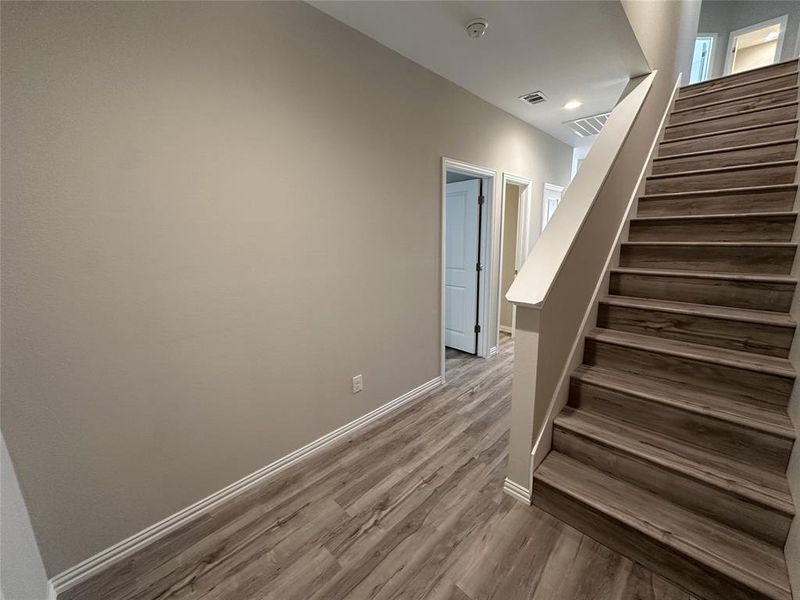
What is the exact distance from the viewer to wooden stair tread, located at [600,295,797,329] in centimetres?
154

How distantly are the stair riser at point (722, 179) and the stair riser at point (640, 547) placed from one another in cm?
235

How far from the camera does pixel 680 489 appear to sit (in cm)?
137

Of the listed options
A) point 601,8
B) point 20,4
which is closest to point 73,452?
point 20,4

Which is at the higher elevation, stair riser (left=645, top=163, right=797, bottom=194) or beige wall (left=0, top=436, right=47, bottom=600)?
stair riser (left=645, top=163, right=797, bottom=194)

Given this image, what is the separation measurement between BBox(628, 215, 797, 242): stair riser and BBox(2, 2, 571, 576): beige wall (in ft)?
6.00

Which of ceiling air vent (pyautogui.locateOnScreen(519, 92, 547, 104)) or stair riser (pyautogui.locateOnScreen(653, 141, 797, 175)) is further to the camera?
ceiling air vent (pyautogui.locateOnScreen(519, 92, 547, 104))

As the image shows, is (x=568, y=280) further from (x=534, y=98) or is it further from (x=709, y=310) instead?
(x=534, y=98)

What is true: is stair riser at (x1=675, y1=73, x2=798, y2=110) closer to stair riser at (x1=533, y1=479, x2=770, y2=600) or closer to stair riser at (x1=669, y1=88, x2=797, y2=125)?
stair riser at (x1=669, y1=88, x2=797, y2=125)

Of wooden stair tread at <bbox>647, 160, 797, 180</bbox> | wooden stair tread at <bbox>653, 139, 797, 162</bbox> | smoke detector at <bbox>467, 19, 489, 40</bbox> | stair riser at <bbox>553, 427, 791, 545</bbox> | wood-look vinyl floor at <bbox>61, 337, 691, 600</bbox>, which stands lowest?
wood-look vinyl floor at <bbox>61, 337, 691, 600</bbox>

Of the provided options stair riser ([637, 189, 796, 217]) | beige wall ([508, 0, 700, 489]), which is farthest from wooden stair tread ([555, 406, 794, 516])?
stair riser ([637, 189, 796, 217])

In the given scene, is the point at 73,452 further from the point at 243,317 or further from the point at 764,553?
the point at 764,553

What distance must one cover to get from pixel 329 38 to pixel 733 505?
116 inches

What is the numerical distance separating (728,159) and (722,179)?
0.27 meters

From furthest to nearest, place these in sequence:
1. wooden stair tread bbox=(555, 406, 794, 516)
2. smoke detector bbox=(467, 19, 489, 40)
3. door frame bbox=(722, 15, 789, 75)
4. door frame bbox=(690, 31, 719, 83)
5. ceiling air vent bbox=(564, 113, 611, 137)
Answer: door frame bbox=(690, 31, 719, 83) < door frame bbox=(722, 15, 789, 75) < ceiling air vent bbox=(564, 113, 611, 137) < smoke detector bbox=(467, 19, 489, 40) < wooden stair tread bbox=(555, 406, 794, 516)
